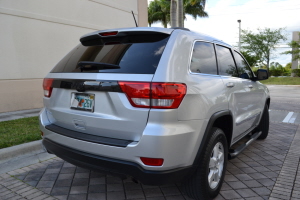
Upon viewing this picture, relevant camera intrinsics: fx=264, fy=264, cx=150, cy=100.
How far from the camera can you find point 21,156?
13.1ft

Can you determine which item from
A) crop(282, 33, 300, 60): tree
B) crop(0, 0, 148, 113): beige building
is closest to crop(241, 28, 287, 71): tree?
crop(282, 33, 300, 60): tree

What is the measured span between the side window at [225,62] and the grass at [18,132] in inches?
127

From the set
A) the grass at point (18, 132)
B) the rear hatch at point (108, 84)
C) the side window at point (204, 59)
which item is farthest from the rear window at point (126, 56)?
the grass at point (18, 132)

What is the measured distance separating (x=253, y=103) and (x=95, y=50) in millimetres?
2579

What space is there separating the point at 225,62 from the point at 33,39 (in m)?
6.66

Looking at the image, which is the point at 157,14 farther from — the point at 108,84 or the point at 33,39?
the point at 108,84

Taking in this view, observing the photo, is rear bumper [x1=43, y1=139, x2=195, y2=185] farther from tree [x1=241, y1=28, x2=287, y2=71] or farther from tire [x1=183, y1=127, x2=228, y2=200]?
tree [x1=241, y1=28, x2=287, y2=71]

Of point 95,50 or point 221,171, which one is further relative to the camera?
point 221,171

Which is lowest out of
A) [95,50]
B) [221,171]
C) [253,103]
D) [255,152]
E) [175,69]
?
[255,152]

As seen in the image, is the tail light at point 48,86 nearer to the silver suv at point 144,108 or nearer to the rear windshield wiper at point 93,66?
the silver suv at point 144,108

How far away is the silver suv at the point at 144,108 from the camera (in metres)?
2.17

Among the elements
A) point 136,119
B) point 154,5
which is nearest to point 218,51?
point 136,119

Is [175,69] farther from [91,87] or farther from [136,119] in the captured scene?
[91,87]

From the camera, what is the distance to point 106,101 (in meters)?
2.34
